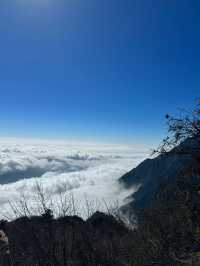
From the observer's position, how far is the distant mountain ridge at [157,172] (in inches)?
364

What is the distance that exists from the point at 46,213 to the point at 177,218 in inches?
207

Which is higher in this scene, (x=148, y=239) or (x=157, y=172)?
(x=157, y=172)

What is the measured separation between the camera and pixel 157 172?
15.1 metres

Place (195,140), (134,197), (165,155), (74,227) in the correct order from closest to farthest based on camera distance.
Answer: (195,140) → (165,155) → (74,227) → (134,197)

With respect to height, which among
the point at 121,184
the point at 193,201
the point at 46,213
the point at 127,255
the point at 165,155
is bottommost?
the point at 121,184

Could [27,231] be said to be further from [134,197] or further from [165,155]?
[134,197]

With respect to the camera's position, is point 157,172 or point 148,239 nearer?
point 148,239

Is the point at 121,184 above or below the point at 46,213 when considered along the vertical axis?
below

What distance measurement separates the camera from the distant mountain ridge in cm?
925

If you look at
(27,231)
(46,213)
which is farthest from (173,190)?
(27,231)

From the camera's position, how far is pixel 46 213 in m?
10.3

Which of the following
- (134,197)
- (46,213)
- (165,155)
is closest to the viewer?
(165,155)

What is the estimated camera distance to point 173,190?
10805 mm

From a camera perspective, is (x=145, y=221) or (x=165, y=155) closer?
(x=165, y=155)
